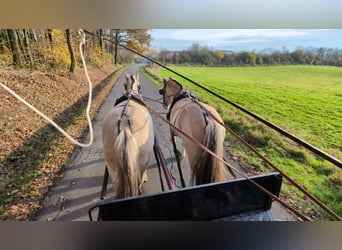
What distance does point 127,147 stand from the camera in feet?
4.70

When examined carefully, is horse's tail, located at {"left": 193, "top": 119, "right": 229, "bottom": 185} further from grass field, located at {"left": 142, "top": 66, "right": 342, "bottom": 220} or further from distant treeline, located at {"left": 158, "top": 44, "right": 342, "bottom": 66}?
distant treeline, located at {"left": 158, "top": 44, "right": 342, "bottom": 66}

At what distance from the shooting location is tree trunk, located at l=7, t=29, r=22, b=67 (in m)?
1.53

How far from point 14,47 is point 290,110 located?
168 centimetres

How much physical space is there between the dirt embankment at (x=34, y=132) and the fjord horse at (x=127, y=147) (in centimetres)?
19

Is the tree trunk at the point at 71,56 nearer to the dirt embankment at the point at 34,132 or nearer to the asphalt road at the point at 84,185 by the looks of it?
the dirt embankment at the point at 34,132

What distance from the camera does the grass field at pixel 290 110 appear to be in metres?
1.49

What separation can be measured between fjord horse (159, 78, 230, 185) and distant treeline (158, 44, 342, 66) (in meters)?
0.25

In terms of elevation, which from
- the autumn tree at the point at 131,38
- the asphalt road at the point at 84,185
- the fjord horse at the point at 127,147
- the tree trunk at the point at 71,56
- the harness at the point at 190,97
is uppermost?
the autumn tree at the point at 131,38

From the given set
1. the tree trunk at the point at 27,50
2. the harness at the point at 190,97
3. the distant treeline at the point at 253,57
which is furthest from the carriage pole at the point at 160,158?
the tree trunk at the point at 27,50

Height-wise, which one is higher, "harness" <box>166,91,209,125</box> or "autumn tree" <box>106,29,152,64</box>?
"autumn tree" <box>106,29,152,64</box>

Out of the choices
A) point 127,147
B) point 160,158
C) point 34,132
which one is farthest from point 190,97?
point 34,132

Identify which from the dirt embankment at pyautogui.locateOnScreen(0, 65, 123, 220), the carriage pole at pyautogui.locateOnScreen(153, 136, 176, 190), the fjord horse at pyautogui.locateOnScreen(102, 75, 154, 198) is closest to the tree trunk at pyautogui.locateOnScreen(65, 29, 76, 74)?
the dirt embankment at pyautogui.locateOnScreen(0, 65, 123, 220)
